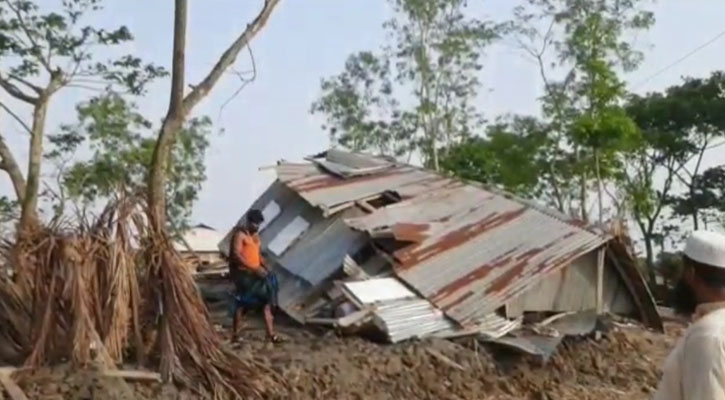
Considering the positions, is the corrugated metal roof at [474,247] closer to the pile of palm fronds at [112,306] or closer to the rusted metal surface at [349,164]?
the rusted metal surface at [349,164]

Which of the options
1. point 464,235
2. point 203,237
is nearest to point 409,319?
point 464,235

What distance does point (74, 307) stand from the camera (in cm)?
911

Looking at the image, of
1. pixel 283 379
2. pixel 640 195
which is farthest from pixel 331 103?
pixel 283 379

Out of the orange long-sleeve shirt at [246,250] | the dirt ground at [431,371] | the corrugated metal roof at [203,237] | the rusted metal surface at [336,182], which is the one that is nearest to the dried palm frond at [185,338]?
the dirt ground at [431,371]

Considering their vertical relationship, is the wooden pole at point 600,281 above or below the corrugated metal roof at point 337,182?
below

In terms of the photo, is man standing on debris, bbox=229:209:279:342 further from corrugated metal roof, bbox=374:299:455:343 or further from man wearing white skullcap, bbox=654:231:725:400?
man wearing white skullcap, bbox=654:231:725:400

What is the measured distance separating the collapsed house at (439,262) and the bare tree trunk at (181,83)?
201 centimetres

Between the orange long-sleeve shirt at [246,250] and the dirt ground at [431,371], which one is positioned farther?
the orange long-sleeve shirt at [246,250]

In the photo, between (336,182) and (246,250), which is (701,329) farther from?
(336,182)

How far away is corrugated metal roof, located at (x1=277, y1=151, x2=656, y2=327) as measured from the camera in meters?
13.3

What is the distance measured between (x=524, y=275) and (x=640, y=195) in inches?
590

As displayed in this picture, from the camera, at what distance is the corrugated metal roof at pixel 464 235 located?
13.3 meters

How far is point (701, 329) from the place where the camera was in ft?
10.5

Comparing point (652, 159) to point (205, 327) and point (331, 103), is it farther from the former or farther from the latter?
point (205, 327)
